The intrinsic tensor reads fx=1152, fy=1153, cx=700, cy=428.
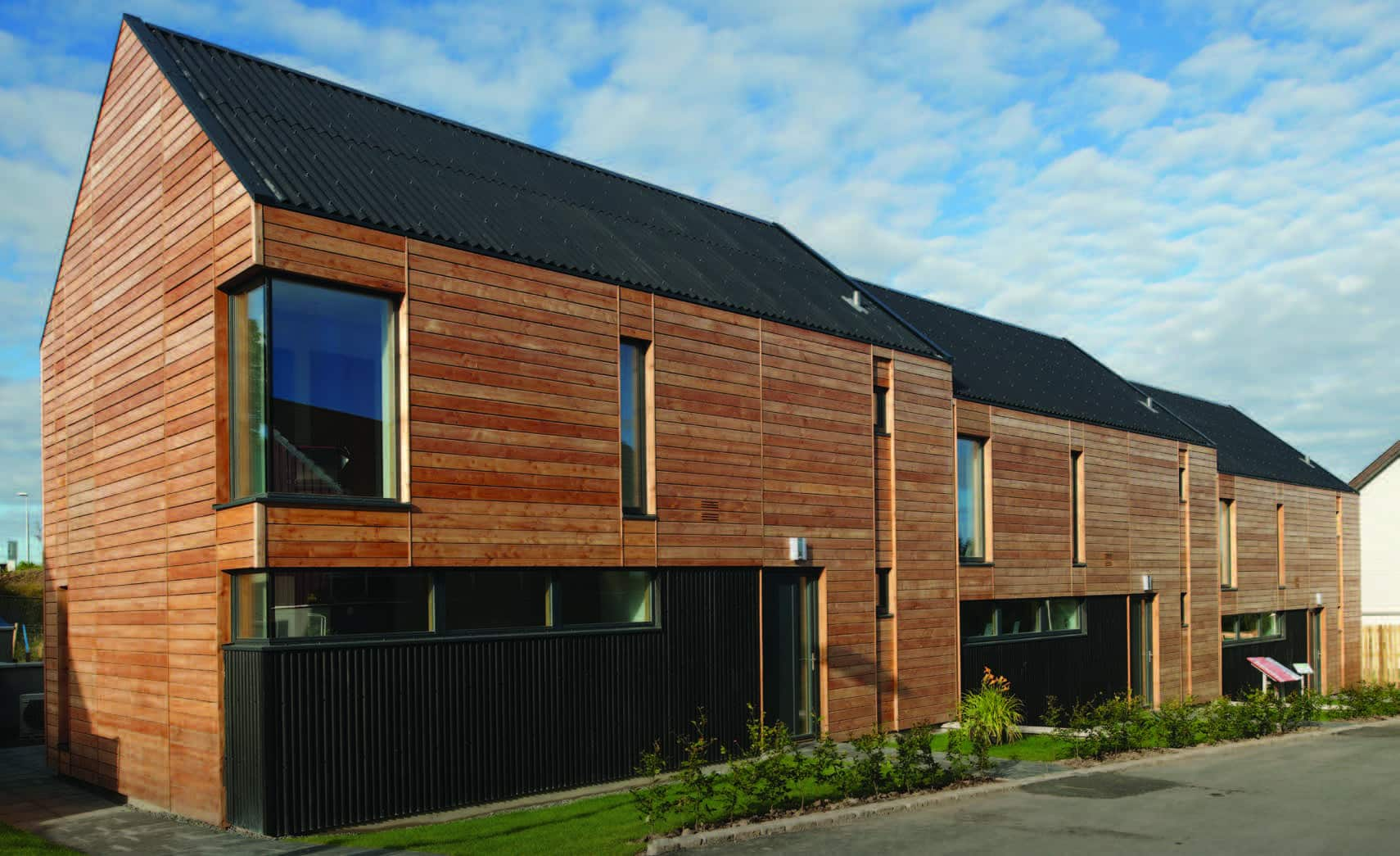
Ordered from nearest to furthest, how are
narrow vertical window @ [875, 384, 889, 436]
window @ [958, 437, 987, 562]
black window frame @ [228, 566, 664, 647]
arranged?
1. black window frame @ [228, 566, 664, 647]
2. narrow vertical window @ [875, 384, 889, 436]
3. window @ [958, 437, 987, 562]

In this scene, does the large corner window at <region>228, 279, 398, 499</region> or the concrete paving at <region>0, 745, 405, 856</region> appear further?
the large corner window at <region>228, 279, 398, 499</region>

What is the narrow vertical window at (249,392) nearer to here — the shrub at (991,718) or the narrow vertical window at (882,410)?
the narrow vertical window at (882,410)

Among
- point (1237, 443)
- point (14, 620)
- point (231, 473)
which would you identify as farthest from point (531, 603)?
point (14, 620)

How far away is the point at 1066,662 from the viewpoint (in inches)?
866

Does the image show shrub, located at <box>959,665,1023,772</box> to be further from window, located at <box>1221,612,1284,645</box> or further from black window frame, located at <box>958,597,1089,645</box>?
window, located at <box>1221,612,1284,645</box>

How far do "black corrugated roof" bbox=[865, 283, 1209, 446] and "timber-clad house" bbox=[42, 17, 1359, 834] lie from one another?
1649 mm

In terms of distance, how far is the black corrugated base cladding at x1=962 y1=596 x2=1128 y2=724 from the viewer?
65.8 ft

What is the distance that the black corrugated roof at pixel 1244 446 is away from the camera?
30.7 metres

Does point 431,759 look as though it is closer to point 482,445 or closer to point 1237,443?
point 482,445

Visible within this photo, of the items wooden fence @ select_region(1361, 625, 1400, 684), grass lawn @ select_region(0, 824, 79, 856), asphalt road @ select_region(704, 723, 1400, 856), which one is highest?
grass lawn @ select_region(0, 824, 79, 856)

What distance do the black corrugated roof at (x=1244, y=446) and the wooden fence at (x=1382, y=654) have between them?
4.36 m

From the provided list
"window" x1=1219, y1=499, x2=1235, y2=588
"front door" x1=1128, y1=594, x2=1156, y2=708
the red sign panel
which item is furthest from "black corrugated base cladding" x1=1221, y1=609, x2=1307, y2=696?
"front door" x1=1128, y1=594, x2=1156, y2=708

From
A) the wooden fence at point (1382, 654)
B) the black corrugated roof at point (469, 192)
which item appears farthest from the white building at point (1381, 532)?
the black corrugated roof at point (469, 192)

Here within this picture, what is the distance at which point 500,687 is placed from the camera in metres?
12.1
